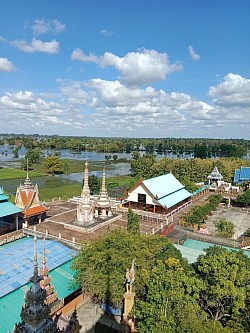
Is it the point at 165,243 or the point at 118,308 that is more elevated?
the point at 165,243

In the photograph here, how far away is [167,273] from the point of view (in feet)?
44.1

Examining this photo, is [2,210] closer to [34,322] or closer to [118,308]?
[118,308]

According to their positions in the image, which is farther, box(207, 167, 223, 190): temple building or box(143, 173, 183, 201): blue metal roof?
box(207, 167, 223, 190): temple building

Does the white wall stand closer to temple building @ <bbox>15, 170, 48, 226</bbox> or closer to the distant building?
temple building @ <bbox>15, 170, 48, 226</bbox>

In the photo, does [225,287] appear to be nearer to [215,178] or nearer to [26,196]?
[26,196]

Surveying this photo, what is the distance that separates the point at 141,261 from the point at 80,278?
3989 millimetres

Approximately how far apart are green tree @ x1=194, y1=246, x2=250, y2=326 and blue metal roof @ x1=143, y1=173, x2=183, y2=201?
71.7 feet

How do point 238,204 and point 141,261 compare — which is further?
point 238,204

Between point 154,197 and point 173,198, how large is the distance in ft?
13.8

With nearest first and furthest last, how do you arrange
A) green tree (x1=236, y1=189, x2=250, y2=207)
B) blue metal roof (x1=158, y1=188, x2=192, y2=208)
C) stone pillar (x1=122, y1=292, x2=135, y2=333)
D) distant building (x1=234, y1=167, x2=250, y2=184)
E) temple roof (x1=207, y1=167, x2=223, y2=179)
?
1. stone pillar (x1=122, y1=292, x2=135, y2=333)
2. blue metal roof (x1=158, y1=188, x2=192, y2=208)
3. green tree (x1=236, y1=189, x2=250, y2=207)
4. distant building (x1=234, y1=167, x2=250, y2=184)
5. temple roof (x1=207, y1=167, x2=223, y2=179)

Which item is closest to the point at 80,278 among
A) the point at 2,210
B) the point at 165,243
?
the point at 165,243

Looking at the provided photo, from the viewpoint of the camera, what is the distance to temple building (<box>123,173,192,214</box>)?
36062mm

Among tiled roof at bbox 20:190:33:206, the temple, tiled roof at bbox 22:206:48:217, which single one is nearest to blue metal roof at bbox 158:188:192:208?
tiled roof at bbox 22:206:48:217

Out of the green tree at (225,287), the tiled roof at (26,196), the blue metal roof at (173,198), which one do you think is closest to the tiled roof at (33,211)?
the tiled roof at (26,196)
